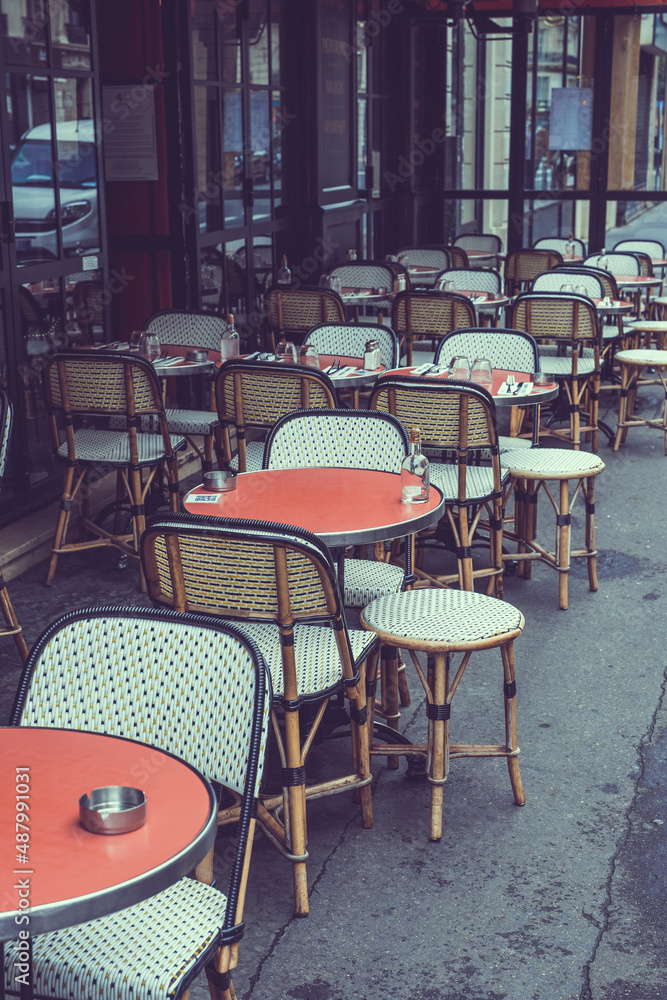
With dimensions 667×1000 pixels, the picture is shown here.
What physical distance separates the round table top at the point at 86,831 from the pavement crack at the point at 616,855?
1152mm

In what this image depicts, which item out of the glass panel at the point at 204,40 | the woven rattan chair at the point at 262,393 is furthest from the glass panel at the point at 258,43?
the woven rattan chair at the point at 262,393

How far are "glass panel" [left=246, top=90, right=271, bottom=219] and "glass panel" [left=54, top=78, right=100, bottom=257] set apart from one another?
1905mm

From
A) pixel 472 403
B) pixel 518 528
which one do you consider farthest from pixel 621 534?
pixel 472 403

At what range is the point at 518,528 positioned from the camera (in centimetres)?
501

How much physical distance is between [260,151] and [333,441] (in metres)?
4.68

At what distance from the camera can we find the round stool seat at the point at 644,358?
7.39 metres

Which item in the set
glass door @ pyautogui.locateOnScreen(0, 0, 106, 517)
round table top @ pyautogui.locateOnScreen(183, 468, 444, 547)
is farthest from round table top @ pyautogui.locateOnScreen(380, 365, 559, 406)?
glass door @ pyautogui.locateOnScreen(0, 0, 106, 517)

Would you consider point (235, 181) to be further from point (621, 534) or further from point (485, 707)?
point (485, 707)

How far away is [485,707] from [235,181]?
4.80 m

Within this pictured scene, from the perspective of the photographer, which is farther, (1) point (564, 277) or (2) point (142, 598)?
(1) point (564, 277)

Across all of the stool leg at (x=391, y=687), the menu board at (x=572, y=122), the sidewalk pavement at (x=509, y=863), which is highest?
the menu board at (x=572, y=122)

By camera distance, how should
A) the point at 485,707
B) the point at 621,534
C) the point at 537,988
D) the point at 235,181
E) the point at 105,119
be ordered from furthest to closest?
the point at 235,181 < the point at 105,119 < the point at 621,534 < the point at 485,707 < the point at 537,988

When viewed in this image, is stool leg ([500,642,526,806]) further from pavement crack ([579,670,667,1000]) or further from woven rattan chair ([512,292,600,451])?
woven rattan chair ([512,292,600,451])

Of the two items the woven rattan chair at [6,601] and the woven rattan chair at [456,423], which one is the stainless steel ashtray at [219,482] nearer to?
the woven rattan chair at [6,601]
